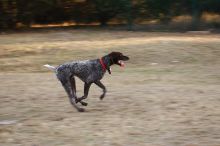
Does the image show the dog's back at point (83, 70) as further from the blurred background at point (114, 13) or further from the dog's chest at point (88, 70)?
the blurred background at point (114, 13)

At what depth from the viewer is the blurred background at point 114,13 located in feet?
90.1

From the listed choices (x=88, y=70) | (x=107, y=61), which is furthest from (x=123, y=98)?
(x=88, y=70)

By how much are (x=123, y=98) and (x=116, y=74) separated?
4897mm

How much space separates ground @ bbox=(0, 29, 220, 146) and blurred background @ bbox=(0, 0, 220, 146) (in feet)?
0.05

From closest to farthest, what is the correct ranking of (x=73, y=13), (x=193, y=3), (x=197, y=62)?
(x=197, y=62)
(x=193, y=3)
(x=73, y=13)

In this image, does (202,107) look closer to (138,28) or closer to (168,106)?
(168,106)

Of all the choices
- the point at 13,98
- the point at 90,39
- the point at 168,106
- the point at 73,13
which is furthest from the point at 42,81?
the point at 73,13

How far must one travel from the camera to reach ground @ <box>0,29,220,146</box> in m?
8.56

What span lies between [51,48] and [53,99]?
9843 millimetres

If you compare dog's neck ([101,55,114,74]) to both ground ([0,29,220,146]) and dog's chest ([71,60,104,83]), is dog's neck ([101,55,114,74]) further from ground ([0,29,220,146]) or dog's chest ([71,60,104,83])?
ground ([0,29,220,146])

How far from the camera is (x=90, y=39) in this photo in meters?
24.6

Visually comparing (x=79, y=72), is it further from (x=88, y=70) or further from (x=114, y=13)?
(x=114, y=13)

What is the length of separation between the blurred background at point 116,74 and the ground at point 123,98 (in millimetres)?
16

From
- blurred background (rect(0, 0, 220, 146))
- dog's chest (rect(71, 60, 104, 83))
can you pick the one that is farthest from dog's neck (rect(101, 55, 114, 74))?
blurred background (rect(0, 0, 220, 146))
